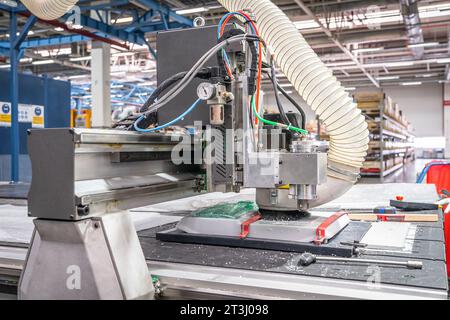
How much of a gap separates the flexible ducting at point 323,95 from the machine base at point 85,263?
0.85 metres

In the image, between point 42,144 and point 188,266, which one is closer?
point 42,144

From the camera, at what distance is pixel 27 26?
6.00m

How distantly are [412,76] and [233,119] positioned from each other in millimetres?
17716

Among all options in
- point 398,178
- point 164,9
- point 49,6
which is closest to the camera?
point 49,6

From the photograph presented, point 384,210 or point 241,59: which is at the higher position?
point 241,59

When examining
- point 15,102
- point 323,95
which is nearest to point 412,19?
point 15,102

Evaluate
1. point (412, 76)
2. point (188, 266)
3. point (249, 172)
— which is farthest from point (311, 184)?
point (412, 76)

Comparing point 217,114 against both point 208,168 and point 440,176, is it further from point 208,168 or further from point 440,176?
→ point 440,176

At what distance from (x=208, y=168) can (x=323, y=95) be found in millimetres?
555

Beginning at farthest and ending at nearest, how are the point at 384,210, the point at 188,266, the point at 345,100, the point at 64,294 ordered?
the point at 384,210 < the point at 345,100 < the point at 188,266 < the point at 64,294

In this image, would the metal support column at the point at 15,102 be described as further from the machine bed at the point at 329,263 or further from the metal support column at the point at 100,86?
the machine bed at the point at 329,263

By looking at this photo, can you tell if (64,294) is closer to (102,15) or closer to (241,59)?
(241,59)

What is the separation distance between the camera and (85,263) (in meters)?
1.19

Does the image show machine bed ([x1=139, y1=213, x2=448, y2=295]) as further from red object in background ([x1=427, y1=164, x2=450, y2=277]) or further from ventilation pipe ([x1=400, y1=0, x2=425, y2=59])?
ventilation pipe ([x1=400, y1=0, x2=425, y2=59])
